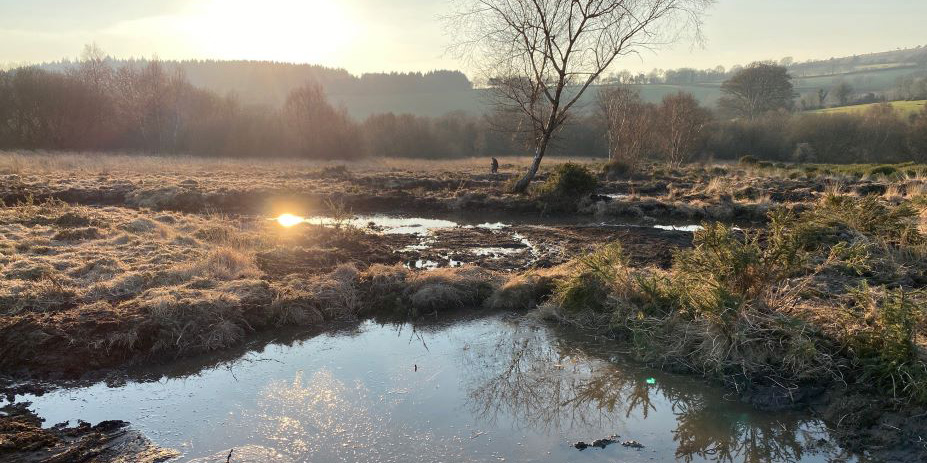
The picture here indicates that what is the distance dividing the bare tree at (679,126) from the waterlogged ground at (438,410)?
97.5 feet

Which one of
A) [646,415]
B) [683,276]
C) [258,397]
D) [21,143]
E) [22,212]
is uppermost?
[21,143]

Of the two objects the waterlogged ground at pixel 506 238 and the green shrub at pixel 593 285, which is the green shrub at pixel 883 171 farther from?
the green shrub at pixel 593 285

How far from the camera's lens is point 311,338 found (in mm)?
7125

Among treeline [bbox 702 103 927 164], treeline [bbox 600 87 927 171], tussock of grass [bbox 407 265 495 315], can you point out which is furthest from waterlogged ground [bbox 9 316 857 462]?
treeline [bbox 702 103 927 164]

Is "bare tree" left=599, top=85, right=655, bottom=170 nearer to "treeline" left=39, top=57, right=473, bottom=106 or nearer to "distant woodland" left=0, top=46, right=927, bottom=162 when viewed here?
"distant woodland" left=0, top=46, right=927, bottom=162

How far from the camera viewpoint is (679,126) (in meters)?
36.6

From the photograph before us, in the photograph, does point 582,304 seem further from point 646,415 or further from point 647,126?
point 647,126

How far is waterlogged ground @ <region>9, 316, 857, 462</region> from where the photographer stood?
4.64 meters

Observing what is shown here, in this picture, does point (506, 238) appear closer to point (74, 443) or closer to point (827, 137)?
point (74, 443)

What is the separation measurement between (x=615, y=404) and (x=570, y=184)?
1231 centimetres

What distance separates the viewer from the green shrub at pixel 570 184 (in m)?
17.2

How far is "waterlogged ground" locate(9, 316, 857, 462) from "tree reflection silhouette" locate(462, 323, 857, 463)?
0.01 m

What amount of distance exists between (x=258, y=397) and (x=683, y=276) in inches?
201

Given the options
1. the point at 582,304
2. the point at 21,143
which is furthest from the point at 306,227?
the point at 21,143
